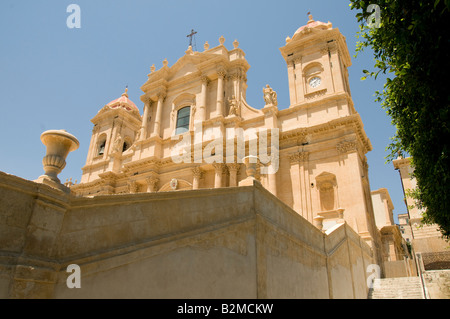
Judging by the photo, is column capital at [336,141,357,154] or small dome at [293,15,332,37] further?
small dome at [293,15,332,37]

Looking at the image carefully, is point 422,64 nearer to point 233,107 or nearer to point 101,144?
point 233,107

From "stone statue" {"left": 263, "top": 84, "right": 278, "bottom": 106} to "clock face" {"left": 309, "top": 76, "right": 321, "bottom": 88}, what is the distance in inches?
90.9

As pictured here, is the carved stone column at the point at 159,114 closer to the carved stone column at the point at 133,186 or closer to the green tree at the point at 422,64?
the carved stone column at the point at 133,186

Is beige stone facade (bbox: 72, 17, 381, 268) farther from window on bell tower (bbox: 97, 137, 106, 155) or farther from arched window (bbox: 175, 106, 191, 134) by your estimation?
window on bell tower (bbox: 97, 137, 106, 155)

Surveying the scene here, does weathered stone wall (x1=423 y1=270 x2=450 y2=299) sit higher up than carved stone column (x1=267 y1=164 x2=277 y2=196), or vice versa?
carved stone column (x1=267 y1=164 x2=277 y2=196)

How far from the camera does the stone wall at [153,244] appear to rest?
12.2 feet

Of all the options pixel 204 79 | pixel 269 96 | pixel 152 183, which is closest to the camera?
pixel 269 96

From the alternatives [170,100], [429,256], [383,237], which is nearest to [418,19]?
[170,100]

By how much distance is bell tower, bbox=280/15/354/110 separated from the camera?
19703mm

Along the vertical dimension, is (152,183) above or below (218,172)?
above

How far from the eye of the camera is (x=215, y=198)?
21.2ft

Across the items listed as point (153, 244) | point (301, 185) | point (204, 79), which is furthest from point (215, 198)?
point (204, 79)

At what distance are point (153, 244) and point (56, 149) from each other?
2038 millimetres

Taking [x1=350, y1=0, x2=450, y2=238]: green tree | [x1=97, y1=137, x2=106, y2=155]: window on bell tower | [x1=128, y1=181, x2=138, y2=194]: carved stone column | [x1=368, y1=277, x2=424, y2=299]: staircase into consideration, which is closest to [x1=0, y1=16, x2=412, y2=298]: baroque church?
[x1=97, y1=137, x2=106, y2=155]: window on bell tower
